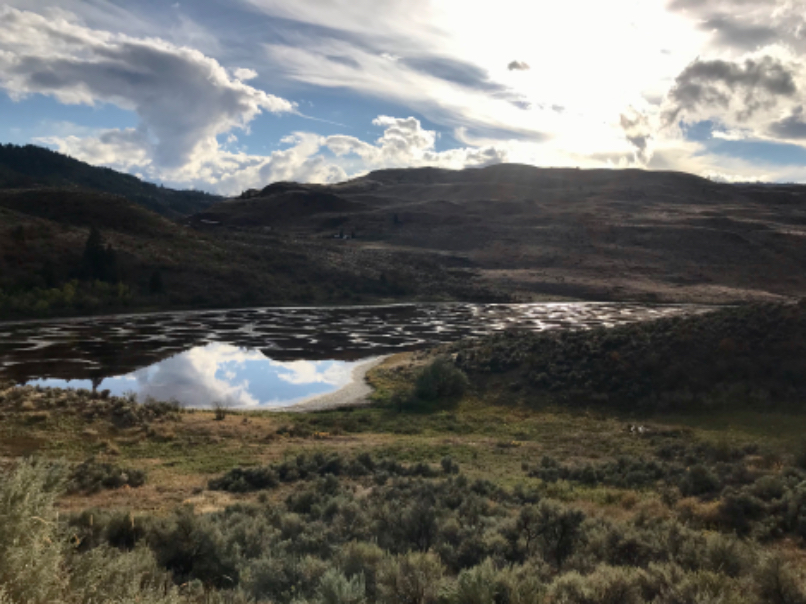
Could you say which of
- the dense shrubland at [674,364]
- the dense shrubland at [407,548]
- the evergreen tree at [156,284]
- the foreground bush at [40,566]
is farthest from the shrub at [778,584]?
the evergreen tree at [156,284]

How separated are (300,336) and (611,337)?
25.2 metres

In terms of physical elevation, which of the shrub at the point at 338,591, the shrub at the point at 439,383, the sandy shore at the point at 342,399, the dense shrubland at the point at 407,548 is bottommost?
the sandy shore at the point at 342,399

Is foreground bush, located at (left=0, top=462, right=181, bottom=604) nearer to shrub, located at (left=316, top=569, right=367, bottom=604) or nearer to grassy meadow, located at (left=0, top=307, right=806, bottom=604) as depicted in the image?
grassy meadow, located at (left=0, top=307, right=806, bottom=604)

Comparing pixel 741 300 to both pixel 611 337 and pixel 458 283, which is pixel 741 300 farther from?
pixel 611 337

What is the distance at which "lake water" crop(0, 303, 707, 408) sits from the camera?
29.5m

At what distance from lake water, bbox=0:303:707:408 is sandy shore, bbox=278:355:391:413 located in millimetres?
752

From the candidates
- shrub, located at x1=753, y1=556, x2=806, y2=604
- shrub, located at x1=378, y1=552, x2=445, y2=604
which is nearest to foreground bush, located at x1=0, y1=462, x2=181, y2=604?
shrub, located at x1=378, y1=552, x2=445, y2=604

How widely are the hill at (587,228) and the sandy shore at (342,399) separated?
51615 millimetres

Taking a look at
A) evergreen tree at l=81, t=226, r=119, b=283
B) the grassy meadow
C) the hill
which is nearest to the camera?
the grassy meadow

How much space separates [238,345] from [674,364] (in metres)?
29.6

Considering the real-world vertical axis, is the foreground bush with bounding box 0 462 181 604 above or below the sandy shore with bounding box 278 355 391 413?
above

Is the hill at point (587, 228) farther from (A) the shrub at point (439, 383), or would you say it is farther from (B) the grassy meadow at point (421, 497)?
(B) the grassy meadow at point (421, 497)

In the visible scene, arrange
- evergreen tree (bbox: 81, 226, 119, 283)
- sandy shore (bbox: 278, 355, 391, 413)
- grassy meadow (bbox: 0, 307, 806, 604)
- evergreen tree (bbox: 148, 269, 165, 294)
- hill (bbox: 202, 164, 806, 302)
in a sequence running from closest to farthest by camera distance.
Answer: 1. grassy meadow (bbox: 0, 307, 806, 604)
2. sandy shore (bbox: 278, 355, 391, 413)
3. evergreen tree (bbox: 81, 226, 119, 283)
4. evergreen tree (bbox: 148, 269, 165, 294)
5. hill (bbox: 202, 164, 806, 302)

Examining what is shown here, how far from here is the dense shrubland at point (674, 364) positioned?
23.7 meters
